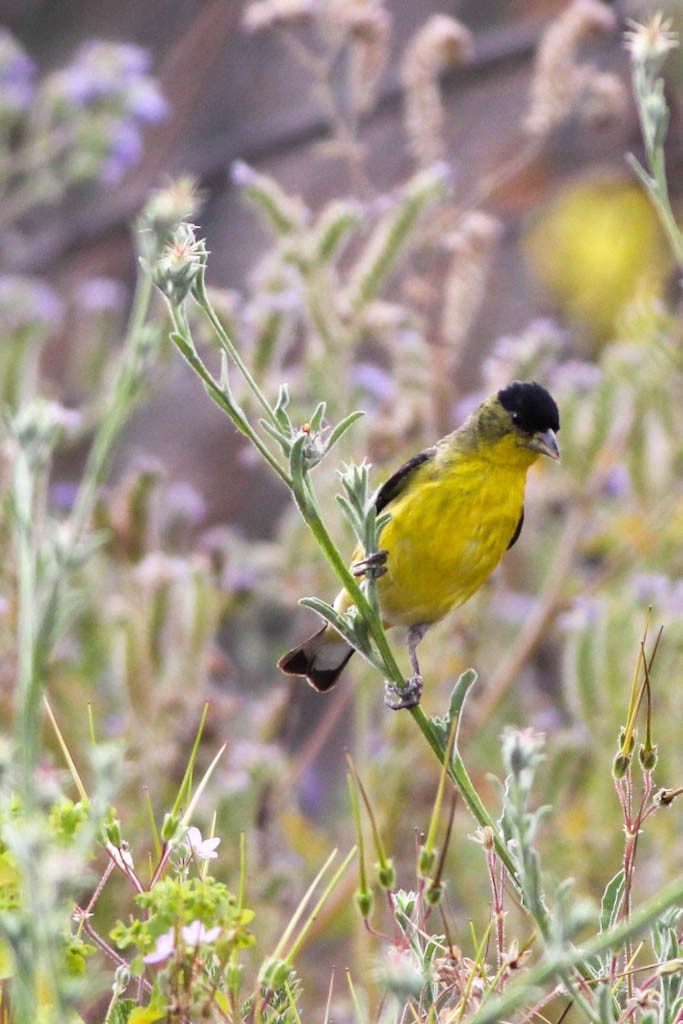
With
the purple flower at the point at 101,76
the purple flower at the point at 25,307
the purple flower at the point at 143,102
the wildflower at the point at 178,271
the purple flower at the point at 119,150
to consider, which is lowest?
the purple flower at the point at 25,307

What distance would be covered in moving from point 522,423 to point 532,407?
0.04m

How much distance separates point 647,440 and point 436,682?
2.26 feet

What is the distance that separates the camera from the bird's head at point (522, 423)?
216cm

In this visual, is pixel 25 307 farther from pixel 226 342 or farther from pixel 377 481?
pixel 226 342

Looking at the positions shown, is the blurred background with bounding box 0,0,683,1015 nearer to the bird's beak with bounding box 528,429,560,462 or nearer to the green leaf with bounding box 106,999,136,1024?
the bird's beak with bounding box 528,429,560,462

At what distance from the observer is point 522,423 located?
2191 millimetres

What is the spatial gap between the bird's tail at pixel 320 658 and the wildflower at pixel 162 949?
45.2 inches

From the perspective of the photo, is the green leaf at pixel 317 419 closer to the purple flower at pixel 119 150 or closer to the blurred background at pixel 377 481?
the blurred background at pixel 377 481

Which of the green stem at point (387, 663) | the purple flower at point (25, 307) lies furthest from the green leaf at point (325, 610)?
the purple flower at point (25, 307)

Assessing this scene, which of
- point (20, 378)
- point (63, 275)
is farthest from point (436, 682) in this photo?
point (63, 275)

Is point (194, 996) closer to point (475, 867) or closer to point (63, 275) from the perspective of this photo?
point (475, 867)

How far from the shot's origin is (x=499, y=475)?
2191 millimetres

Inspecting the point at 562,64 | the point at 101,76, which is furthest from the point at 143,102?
the point at 562,64

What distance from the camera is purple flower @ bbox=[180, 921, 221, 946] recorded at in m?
0.96
